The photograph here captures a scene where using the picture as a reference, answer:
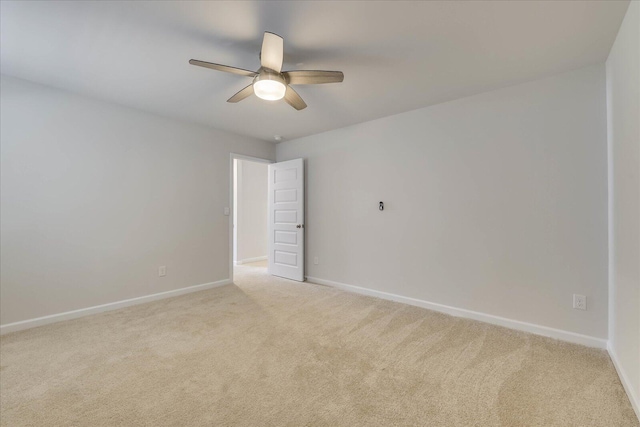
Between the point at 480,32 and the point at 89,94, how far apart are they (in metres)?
3.81

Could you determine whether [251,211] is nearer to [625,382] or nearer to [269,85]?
[269,85]

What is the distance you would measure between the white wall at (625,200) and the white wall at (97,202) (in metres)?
4.33

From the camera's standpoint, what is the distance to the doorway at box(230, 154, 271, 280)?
643 centimetres

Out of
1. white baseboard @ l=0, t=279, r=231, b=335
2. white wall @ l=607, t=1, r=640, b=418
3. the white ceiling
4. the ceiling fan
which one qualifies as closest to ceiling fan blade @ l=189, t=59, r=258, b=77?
the ceiling fan

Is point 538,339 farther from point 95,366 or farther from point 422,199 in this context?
point 95,366

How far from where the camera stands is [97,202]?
3150 mm

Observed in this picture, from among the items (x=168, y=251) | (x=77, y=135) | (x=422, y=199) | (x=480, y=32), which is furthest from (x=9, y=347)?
(x=480, y=32)

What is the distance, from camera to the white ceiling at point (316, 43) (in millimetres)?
1753

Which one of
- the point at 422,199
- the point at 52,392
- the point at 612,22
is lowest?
the point at 52,392

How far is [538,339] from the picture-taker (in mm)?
2467

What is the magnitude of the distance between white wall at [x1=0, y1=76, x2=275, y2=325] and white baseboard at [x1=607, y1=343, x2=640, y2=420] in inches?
171

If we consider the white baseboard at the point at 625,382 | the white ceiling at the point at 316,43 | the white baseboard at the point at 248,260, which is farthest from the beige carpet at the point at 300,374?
the white baseboard at the point at 248,260

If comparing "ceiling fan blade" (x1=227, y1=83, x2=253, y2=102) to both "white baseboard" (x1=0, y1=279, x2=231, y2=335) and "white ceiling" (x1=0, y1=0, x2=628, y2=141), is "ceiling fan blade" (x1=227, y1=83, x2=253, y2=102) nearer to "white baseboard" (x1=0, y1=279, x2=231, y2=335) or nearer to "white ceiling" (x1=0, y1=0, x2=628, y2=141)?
"white ceiling" (x1=0, y1=0, x2=628, y2=141)

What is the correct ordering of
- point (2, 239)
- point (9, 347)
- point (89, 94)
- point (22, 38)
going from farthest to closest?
point (89, 94) → point (2, 239) → point (9, 347) → point (22, 38)
